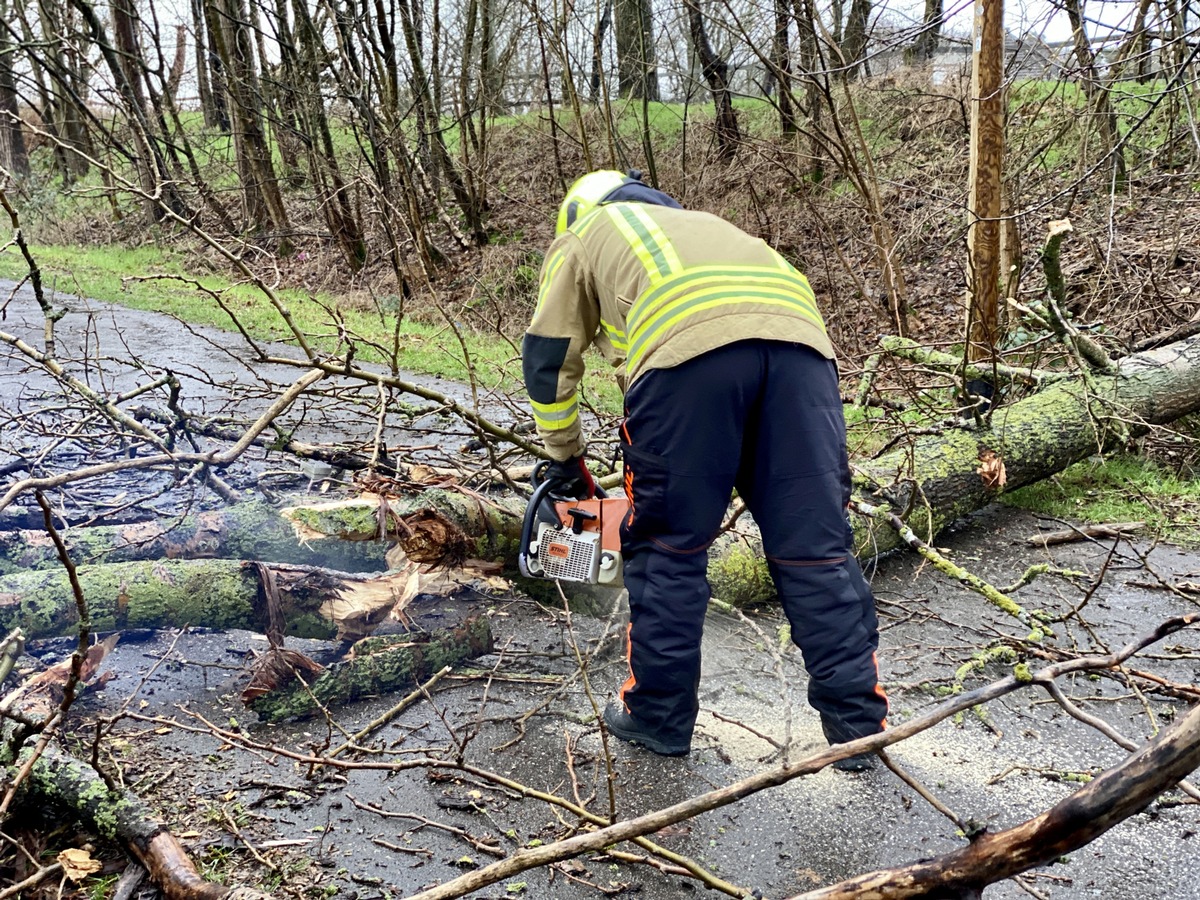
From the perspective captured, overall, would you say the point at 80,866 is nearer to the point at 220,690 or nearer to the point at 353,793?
the point at 353,793

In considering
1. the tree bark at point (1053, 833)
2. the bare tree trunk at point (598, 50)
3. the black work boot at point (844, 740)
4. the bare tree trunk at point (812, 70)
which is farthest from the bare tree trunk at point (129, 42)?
the tree bark at point (1053, 833)

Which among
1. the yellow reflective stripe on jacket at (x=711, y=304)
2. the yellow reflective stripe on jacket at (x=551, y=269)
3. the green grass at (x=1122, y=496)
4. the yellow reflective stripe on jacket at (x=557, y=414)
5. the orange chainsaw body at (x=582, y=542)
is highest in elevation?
the yellow reflective stripe on jacket at (x=551, y=269)

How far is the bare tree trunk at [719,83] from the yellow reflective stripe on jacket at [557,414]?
910 centimetres

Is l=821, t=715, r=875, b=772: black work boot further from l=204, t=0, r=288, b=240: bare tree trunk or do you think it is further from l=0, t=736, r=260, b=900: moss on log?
l=204, t=0, r=288, b=240: bare tree trunk

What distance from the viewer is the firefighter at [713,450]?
2.64m

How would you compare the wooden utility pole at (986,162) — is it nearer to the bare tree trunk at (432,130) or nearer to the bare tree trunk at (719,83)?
the bare tree trunk at (719,83)

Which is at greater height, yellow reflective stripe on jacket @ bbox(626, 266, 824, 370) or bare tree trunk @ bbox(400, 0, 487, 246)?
bare tree trunk @ bbox(400, 0, 487, 246)

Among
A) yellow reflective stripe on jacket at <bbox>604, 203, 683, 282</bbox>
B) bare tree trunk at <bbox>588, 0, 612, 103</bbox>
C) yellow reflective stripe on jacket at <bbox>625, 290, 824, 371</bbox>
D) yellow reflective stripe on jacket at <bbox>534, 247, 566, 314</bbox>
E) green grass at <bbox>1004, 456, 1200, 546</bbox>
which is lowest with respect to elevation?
green grass at <bbox>1004, 456, 1200, 546</bbox>

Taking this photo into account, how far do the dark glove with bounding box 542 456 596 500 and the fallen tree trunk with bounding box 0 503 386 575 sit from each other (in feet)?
2.91

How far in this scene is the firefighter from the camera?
2.64m

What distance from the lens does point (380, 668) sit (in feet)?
10.4

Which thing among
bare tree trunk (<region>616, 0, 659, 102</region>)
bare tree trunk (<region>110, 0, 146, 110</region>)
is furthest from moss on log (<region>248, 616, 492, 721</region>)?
bare tree trunk (<region>110, 0, 146, 110</region>)

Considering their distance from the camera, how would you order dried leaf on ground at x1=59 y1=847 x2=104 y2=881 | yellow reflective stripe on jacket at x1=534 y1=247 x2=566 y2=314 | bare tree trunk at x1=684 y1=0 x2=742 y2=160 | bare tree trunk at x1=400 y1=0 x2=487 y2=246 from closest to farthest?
dried leaf on ground at x1=59 y1=847 x2=104 y2=881
yellow reflective stripe on jacket at x1=534 y1=247 x2=566 y2=314
bare tree trunk at x1=400 y1=0 x2=487 y2=246
bare tree trunk at x1=684 y1=0 x2=742 y2=160

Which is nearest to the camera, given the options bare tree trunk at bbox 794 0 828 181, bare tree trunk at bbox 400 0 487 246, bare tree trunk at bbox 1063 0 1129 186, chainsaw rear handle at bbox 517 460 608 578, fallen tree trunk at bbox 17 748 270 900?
fallen tree trunk at bbox 17 748 270 900
